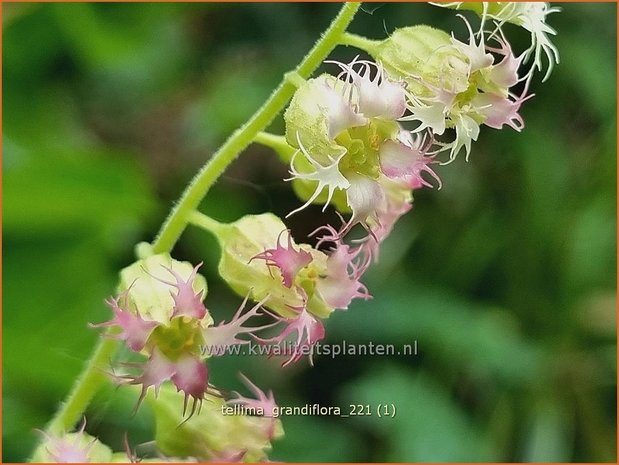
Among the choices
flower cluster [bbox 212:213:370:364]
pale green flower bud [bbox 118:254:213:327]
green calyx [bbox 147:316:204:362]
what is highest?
flower cluster [bbox 212:213:370:364]

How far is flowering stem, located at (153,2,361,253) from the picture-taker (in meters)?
→ 0.73

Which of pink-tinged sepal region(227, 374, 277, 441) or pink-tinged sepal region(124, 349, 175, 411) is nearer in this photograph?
pink-tinged sepal region(124, 349, 175, 411)

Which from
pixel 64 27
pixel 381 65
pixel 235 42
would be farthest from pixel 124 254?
pixel 381 65

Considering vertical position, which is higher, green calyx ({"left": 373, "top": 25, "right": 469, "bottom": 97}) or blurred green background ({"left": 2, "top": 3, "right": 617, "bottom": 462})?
green calyx ({"left": 373, "top": 25, "right": 469, "bottom": 97})

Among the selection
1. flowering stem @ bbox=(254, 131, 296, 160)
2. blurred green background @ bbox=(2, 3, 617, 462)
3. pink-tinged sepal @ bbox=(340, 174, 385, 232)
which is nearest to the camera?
pink-tinged sepal @ bbox=(340, 174, 385, 232)

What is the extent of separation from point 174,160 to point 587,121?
894 millimetres

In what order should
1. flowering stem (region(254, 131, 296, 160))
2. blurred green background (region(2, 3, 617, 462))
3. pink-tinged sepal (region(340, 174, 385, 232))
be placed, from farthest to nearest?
blurred green background (region(2, 3, 617, 462))
flowering stem (region(254, 131, 296, 160))
pink-tinged sepal (region(340, 174, 385, 232))

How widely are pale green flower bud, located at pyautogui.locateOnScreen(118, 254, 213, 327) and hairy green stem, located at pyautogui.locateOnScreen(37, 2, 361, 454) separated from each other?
31 mm

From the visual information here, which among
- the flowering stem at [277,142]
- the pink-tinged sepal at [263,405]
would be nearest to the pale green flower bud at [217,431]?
the pink-tinged sepal at [263,405]

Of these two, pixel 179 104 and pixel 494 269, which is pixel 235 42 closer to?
pixel 179 104

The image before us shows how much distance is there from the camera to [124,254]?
60.1 inches

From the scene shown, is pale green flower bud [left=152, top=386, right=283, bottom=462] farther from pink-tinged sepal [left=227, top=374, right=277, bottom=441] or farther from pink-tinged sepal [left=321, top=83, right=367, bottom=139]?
pink-tinged sepal [left=321, top=83, right=367, bottom=139]

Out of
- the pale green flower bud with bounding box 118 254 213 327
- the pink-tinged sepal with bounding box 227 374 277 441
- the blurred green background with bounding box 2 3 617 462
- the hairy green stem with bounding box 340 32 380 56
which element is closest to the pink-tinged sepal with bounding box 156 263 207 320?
the pale green flower bud with bounding box 118 254 213 327

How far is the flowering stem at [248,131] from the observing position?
0.73 metres
